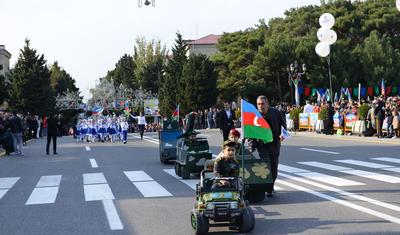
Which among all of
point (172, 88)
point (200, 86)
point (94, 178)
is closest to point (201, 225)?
point (94, 178)

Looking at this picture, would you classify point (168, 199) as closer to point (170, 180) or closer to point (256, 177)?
point (256, 177)

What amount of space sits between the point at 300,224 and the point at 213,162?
2002mm

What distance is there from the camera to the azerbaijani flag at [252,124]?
32.5 ft

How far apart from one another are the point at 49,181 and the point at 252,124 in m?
7.33

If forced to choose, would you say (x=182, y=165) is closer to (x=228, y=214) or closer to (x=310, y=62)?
(x=228, y=214)

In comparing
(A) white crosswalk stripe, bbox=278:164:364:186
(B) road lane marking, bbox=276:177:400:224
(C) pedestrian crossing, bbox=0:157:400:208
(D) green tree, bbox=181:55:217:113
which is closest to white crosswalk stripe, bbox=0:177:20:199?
(C) pedestrian crossing, bbox=0:157:400:208

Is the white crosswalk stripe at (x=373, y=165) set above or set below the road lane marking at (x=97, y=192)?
above

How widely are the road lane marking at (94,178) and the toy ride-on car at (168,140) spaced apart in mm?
3094

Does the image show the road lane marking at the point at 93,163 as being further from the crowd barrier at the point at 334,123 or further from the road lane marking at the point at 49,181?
the crowd barrier at the point at 334,123

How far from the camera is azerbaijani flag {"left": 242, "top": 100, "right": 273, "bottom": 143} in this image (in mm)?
9906

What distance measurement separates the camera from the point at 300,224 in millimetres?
8641

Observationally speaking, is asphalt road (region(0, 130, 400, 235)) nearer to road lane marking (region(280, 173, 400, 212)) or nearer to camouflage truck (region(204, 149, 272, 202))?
road lane marking (region(280, 173, 400, 212))

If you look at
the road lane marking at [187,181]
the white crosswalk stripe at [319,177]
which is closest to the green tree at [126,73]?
the road lane marking at [187,181]

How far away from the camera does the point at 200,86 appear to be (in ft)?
242
